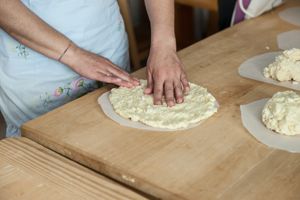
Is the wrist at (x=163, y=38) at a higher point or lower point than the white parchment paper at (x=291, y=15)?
higher

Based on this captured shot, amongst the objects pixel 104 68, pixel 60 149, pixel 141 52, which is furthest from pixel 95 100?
pixel 141 52

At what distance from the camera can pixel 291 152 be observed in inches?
29.8

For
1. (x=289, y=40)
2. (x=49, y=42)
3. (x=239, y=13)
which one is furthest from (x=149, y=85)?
(x=239, y=13)

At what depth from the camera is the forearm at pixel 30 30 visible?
3.20ft

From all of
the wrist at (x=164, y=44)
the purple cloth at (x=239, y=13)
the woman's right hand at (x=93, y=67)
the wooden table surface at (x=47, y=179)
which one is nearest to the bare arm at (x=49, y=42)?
the woman's right hand at (x=93, y=67)

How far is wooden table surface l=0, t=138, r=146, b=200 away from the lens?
26.5 inches

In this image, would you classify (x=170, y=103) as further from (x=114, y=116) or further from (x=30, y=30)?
(x=30, y=30)

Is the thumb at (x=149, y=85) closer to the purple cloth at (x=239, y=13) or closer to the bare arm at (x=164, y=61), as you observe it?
the bare arm at (x=164, y=61)

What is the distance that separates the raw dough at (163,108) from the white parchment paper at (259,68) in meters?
0.16

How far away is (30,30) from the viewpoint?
3.24 ft

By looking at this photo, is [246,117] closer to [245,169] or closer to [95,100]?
[245,169]

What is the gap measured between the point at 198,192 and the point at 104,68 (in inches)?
18.3

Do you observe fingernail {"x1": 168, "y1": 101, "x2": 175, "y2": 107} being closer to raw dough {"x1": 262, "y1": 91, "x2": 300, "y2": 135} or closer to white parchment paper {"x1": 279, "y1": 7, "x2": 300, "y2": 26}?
raw dough {"x1": 262, "y1": 91, "x2": 300, "y2": 135}

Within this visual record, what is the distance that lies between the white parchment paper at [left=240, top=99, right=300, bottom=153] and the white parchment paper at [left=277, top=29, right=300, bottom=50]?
Result: 383mm
